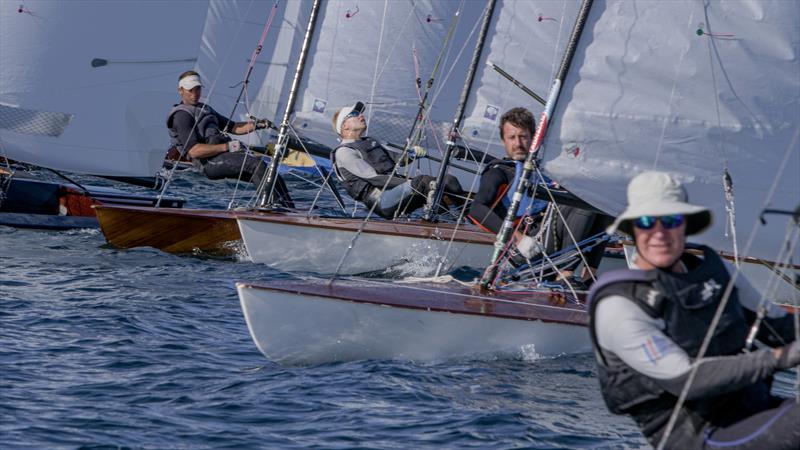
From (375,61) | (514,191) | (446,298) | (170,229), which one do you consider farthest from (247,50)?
(446,298)

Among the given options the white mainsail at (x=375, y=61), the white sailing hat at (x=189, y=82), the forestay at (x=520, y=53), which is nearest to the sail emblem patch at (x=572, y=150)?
the forestay at (x=520, y=53)

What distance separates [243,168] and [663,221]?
26.5 ft

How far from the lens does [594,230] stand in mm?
8258

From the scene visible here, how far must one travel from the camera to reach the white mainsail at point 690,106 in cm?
752

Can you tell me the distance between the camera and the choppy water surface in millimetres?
5457

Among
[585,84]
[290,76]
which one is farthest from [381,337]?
[290,76]

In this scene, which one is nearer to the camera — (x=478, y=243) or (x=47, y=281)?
(x=47, y=281)

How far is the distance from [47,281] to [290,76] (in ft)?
38.7

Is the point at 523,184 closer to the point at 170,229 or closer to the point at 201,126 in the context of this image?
the point at 170,229

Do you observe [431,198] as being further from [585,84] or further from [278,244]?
[585,84]

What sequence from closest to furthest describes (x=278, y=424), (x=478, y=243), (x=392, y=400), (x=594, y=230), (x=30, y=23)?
(x=278, y=424) < (x=392, y=400) < (x=594, y=230) < (x=478, y=243) < (x=30, y=23)

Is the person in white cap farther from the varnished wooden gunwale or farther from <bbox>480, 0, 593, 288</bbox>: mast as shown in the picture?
the varnished wooden gunwale

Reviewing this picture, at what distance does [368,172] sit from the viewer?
11.0m

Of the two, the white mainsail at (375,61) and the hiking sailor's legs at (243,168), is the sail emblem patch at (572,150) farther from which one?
the white mainsail at (375,61)
